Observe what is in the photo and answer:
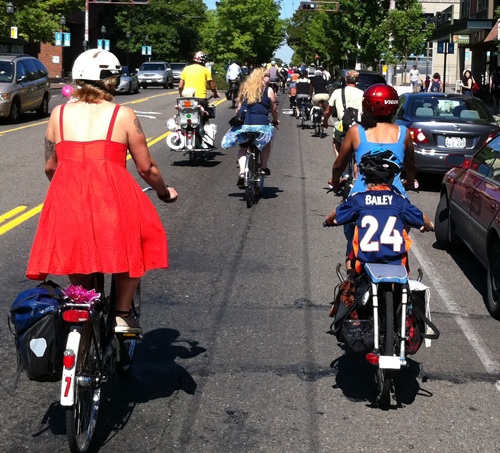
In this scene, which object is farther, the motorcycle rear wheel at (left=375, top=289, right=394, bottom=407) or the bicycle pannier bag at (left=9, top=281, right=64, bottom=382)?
the motorcycle rear wheel at (left=375, top=289, right=394, bottom=407)

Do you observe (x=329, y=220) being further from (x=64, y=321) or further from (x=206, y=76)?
(x=206, y=76)

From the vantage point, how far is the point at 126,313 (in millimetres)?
4410

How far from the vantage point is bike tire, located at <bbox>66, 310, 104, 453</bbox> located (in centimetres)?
380

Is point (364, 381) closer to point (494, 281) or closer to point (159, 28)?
point (494, 281)

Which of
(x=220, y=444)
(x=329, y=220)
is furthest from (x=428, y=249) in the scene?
(x=220, y=444)

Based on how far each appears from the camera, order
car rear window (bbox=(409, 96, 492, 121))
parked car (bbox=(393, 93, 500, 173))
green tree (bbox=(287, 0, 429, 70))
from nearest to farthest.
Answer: parked car (bbox=(393, 93, 500, 173))
car rear window (bbox=(409, 96, 492, 121))
green tree (bbox=(287, 0, 429, 70))

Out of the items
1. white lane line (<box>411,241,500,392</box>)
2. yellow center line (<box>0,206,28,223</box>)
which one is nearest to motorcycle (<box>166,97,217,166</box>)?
yellow center line (<box>0,206,28,223</box>)

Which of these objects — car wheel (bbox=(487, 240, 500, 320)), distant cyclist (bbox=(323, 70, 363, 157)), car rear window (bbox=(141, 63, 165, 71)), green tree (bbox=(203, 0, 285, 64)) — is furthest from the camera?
green tree (bbox=(203, 0, 285, 64))

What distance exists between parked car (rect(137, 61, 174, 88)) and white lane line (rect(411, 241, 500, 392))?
143 ft

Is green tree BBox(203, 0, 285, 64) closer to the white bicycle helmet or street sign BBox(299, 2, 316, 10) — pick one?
street sign BBox(299, 2, 316, 10)

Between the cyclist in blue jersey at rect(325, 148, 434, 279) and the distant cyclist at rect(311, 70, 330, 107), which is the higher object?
the distant cyclist at rect(311, 70, 330, 107)

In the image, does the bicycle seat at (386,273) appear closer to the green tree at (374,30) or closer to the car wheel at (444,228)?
the car wheel at (444,228)

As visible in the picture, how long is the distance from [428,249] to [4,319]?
5052 mm

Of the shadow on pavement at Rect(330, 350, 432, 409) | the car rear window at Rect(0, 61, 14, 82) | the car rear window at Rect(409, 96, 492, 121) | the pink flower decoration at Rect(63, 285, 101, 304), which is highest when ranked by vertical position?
the car rear window at Rect(0, 61, 14, 82)
